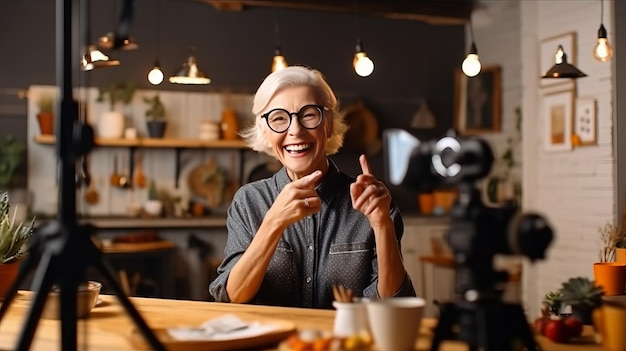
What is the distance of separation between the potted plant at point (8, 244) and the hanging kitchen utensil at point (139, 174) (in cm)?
440

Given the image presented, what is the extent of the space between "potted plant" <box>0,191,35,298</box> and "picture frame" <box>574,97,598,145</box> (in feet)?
13.8

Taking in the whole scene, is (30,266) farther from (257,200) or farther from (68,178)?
(257,200)

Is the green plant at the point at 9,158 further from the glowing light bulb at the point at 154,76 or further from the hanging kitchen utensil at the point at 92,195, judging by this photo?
the glowing light bulb at the point at 154,76

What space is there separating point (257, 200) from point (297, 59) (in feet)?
15.7

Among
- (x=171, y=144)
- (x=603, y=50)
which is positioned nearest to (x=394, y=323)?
(x=603, y=50)

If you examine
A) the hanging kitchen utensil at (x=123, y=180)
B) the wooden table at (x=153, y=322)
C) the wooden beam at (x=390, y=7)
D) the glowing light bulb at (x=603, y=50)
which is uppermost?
the wooden beam at (x=390, y=7)

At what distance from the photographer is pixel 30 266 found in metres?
1.38

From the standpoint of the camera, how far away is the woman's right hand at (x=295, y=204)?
240cm

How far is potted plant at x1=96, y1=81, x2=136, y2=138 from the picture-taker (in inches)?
262

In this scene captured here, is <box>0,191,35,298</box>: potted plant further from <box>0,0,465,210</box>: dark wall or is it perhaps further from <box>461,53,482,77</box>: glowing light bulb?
<box>0,0,465,210</box>: dark wall

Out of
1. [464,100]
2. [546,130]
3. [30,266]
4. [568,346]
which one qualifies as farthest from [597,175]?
[30,266]

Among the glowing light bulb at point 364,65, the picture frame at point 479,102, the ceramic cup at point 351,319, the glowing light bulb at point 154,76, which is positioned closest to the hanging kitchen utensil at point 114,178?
the glowing light bulb at point 154,76

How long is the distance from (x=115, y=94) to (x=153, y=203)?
987 millimetres

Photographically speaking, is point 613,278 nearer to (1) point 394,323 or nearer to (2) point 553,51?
(1) point 394,323
